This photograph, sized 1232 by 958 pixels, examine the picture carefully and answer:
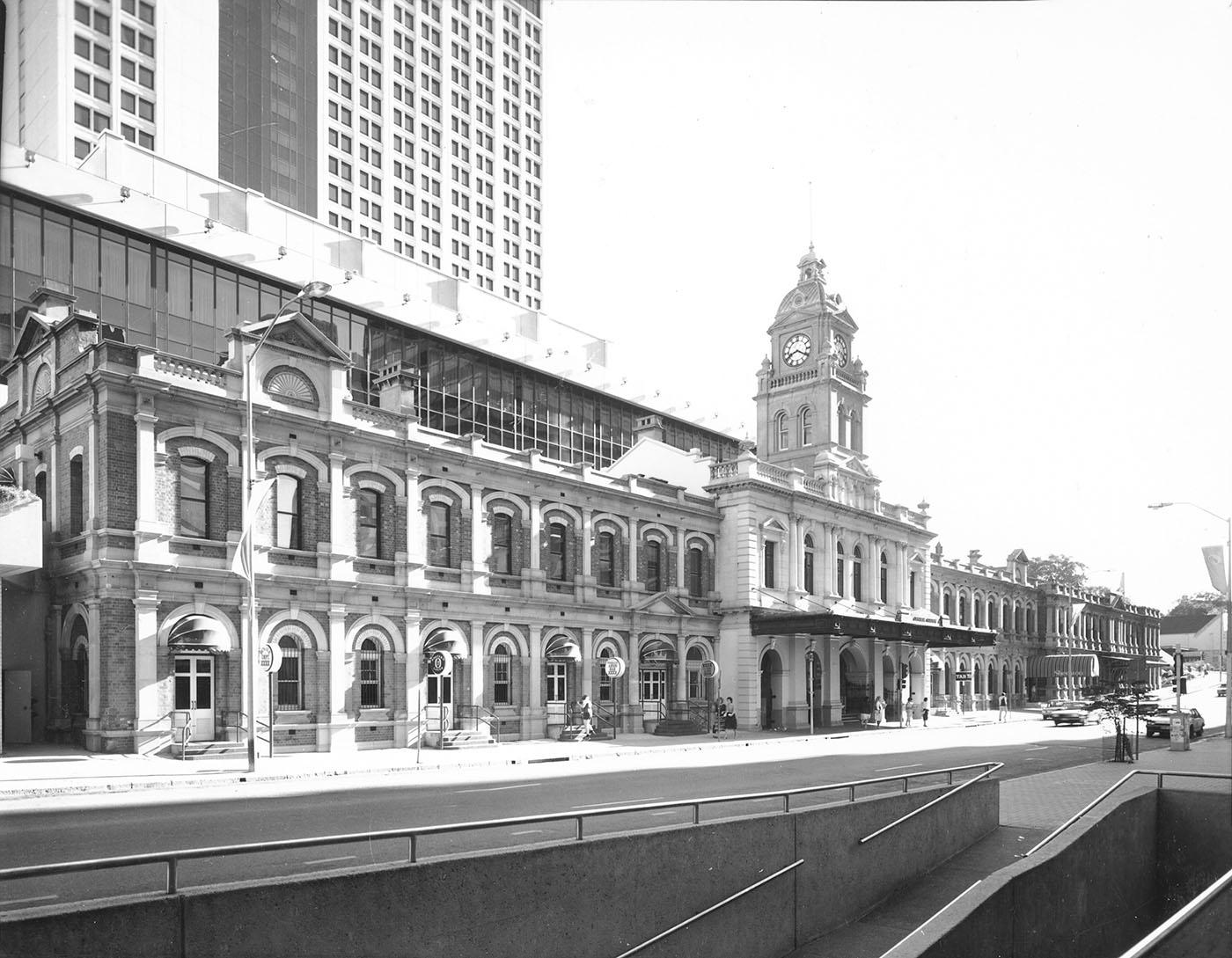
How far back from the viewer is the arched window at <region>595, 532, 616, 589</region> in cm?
4175

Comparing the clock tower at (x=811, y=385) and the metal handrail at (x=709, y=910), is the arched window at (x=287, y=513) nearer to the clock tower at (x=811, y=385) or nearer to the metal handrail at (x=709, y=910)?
the metal handrail at (x=709, y=910)

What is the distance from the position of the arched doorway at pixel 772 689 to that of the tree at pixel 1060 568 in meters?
72.5

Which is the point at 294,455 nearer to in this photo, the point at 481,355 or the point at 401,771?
the point at 401,771

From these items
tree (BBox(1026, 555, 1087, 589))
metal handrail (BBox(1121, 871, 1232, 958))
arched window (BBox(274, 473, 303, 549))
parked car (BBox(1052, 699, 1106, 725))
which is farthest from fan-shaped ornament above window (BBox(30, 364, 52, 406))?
tree (BBox(1026, 555, 1087, 589))

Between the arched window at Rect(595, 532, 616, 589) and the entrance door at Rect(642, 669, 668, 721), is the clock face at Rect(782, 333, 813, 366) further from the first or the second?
the entrance door at Rect(642, 669, 668, 721)

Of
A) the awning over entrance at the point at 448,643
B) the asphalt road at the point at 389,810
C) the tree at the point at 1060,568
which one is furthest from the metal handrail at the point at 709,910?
the tree at the point at 1060,568

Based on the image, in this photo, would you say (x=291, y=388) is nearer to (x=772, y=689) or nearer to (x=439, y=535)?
(x=439, y=535)

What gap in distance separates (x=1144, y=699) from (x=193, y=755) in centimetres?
5085

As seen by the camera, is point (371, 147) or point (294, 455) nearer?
point (294, 455)

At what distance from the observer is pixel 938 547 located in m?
70.3

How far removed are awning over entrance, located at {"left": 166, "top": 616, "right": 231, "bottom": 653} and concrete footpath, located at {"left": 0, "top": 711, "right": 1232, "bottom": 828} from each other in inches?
121

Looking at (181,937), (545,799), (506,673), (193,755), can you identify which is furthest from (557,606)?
(181,937)

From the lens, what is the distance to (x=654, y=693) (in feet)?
143

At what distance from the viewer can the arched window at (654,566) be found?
145 feet
